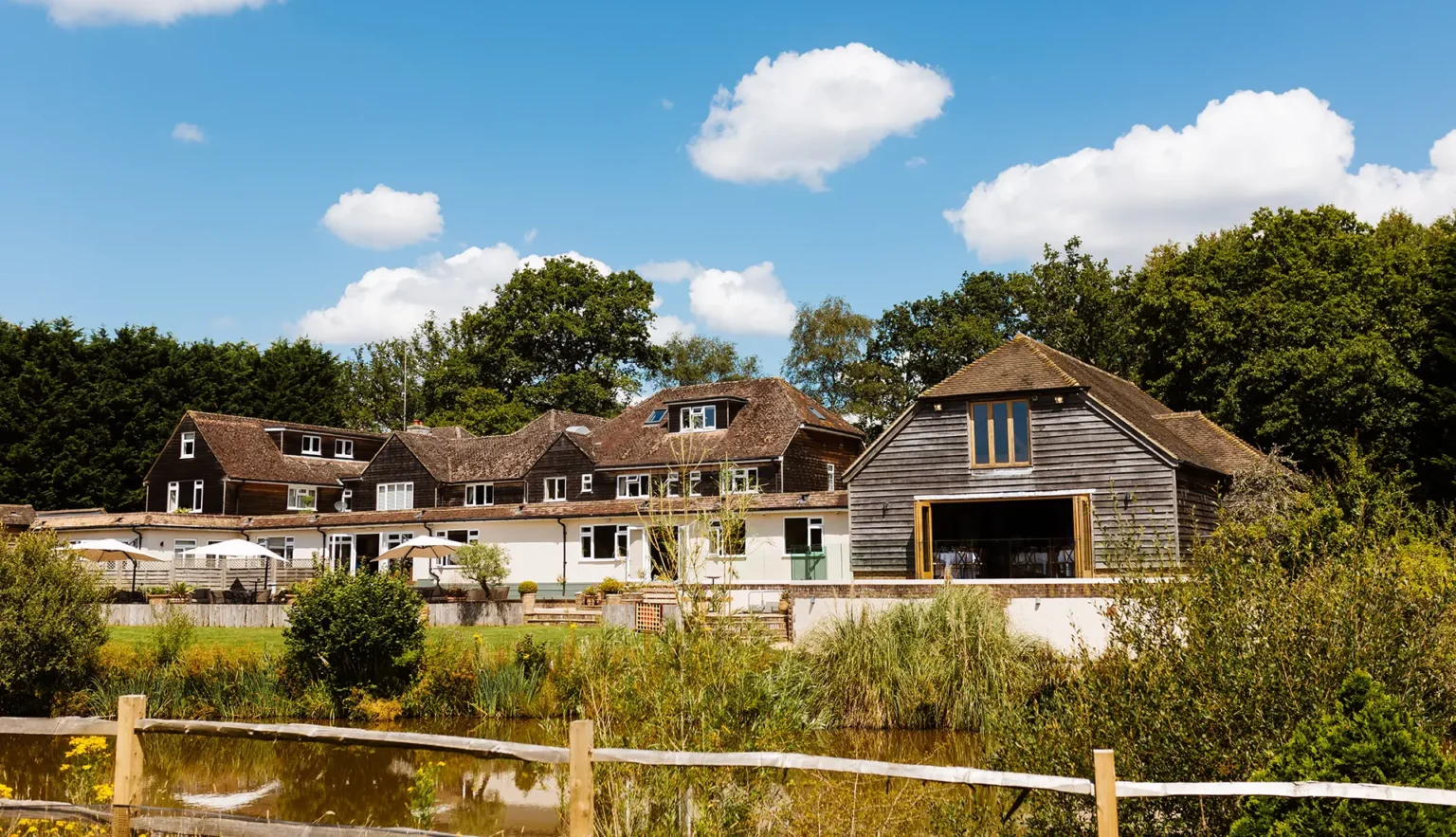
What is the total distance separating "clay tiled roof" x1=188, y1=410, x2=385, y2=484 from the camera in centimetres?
5169

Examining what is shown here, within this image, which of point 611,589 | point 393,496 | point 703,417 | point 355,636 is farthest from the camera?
point 393,496

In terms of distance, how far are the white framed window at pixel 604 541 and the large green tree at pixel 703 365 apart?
28.0m

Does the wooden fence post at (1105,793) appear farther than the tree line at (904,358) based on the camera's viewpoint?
No

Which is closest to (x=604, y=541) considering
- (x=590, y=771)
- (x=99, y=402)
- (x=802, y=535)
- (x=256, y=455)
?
(x=802, y=535)

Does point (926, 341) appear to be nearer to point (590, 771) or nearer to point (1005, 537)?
point (1005, 537)

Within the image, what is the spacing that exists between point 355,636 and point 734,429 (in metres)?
26.7

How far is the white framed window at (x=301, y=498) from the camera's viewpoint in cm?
5347

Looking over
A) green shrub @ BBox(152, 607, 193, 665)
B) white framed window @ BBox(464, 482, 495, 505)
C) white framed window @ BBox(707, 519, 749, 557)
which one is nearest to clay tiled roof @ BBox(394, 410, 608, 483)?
white framed window @ BBox(464, 482, 495, 505)

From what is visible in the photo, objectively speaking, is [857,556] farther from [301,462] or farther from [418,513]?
[301,462]

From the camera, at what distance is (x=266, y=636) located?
1040 inches

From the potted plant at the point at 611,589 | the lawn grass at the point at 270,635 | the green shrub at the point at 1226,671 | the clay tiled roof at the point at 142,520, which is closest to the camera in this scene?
the green shrub at the point at 1226,671

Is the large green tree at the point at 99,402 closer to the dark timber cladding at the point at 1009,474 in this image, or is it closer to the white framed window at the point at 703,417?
the white framed window at the point at 703,417

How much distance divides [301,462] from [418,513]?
40.4 feet

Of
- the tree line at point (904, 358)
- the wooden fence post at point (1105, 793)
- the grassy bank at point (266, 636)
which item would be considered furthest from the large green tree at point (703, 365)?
the wooden fence post at point (1105, 793)
